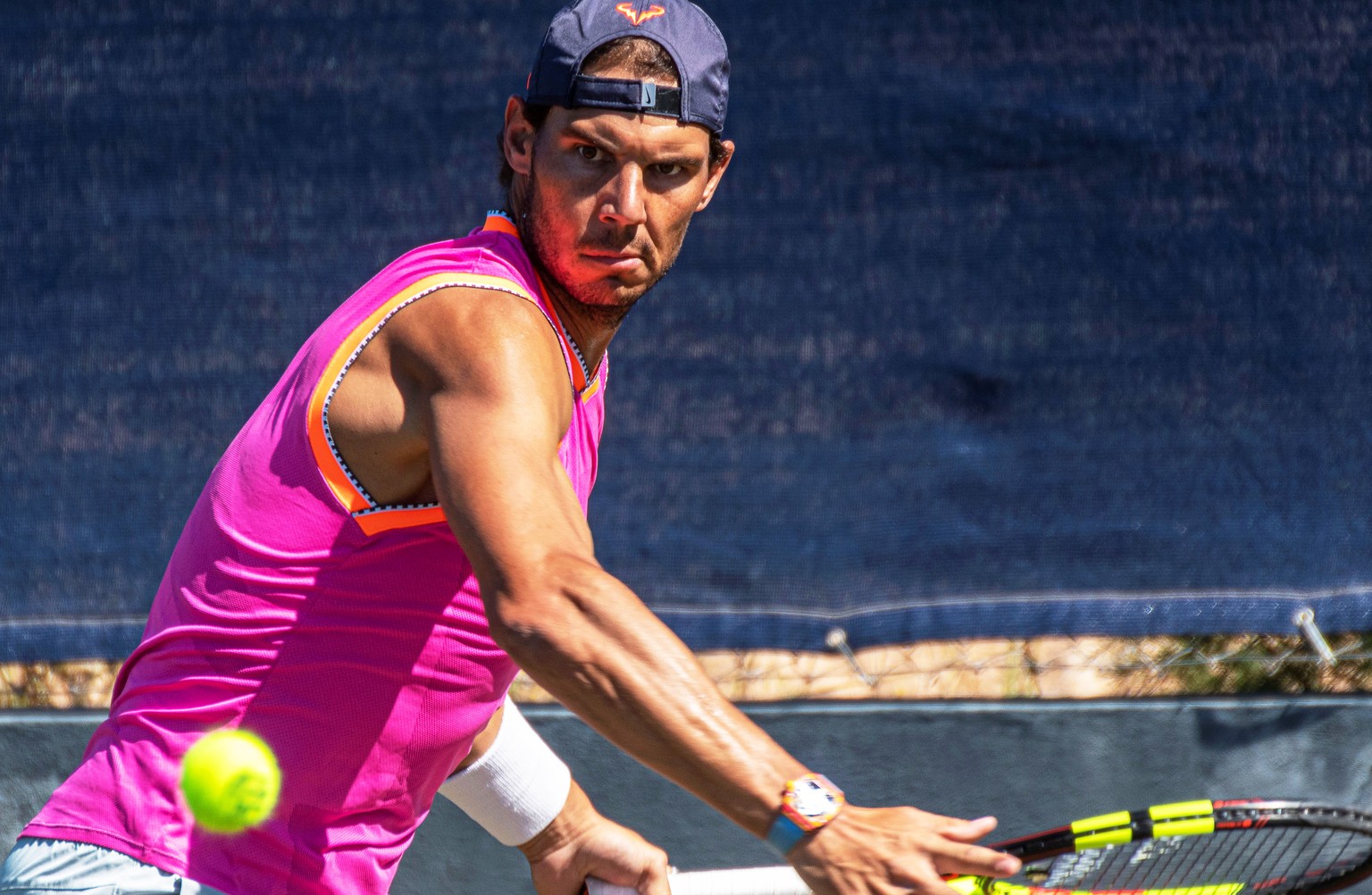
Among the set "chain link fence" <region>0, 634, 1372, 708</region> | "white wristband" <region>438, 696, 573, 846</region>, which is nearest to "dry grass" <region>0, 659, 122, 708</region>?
"chain link fence" <region>0, 634, 1372, 708</region>

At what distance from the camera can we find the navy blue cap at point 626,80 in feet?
5.62

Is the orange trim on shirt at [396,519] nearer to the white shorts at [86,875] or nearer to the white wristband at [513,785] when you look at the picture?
the white shorts at [86,875]

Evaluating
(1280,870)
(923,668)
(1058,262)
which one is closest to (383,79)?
(1058,262)

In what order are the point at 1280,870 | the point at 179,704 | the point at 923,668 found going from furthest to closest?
1. the point at 923,668
2. the point at 1280,870
3. the point at 179,704

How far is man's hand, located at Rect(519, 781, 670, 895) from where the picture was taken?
2.33 m

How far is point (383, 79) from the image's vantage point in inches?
114

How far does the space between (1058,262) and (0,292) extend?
2123mm

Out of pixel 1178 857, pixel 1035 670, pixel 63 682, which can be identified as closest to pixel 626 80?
pixel 1178 857

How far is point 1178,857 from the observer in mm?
2387

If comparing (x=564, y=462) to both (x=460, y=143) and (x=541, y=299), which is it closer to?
(x=541, y=299)

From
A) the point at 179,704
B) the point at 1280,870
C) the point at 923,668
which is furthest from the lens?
the point at 923,668

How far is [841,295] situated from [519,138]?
116cm

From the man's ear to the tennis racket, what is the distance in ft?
3.45

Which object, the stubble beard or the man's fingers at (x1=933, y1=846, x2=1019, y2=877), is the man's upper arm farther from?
the man's fingers at (x1=933, y1=846, x2=1019, y2=877)
